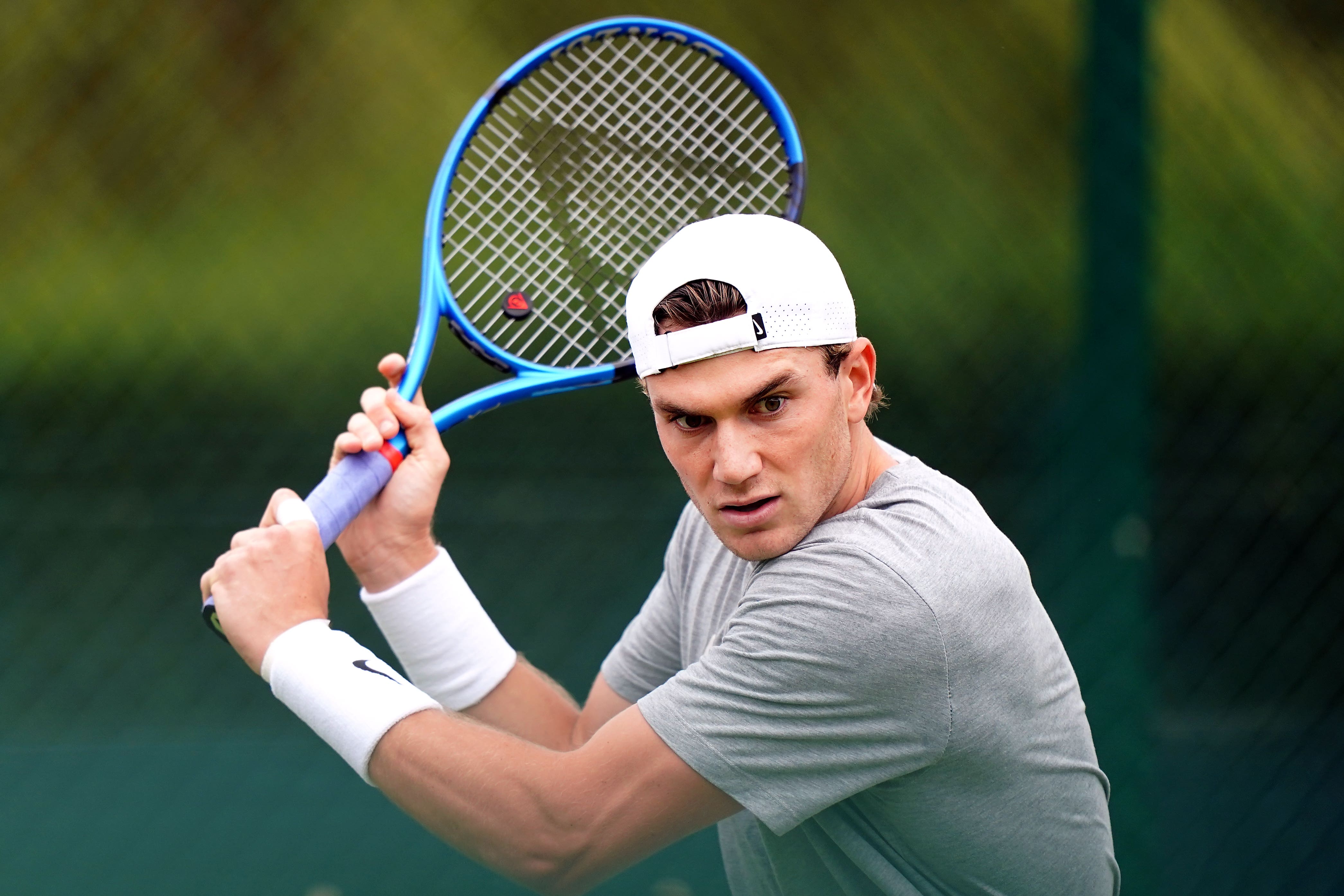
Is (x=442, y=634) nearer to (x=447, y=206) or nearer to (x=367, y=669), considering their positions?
(x=367, y=669)

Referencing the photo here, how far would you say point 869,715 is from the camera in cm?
143

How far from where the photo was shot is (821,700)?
4.67 feet

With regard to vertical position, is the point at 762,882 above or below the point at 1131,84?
below

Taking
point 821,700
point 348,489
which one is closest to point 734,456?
point 821,700

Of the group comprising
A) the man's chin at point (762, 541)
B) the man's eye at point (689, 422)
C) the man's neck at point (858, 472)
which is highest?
the man's neck at point (858, 472)

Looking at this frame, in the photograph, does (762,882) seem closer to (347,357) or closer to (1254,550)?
(1254,550)

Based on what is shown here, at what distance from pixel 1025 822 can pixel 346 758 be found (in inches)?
30.7

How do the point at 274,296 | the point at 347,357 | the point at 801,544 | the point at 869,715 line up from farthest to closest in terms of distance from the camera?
the point at 274,296
the point at 347,357
the point at 801,544
the point at 869,715

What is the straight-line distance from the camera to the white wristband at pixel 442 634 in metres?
1.95

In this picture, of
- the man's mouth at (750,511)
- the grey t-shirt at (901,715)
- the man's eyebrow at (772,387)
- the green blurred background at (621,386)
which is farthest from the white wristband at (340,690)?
the green blurred background at (621,386)

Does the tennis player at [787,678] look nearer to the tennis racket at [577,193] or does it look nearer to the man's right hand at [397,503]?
the man's right hand at [397,503]

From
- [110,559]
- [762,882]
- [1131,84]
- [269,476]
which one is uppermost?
[1131,84]

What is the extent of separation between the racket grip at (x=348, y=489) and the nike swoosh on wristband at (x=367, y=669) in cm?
22

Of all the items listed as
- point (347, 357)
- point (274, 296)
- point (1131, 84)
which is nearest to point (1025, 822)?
point (1131, 84)
